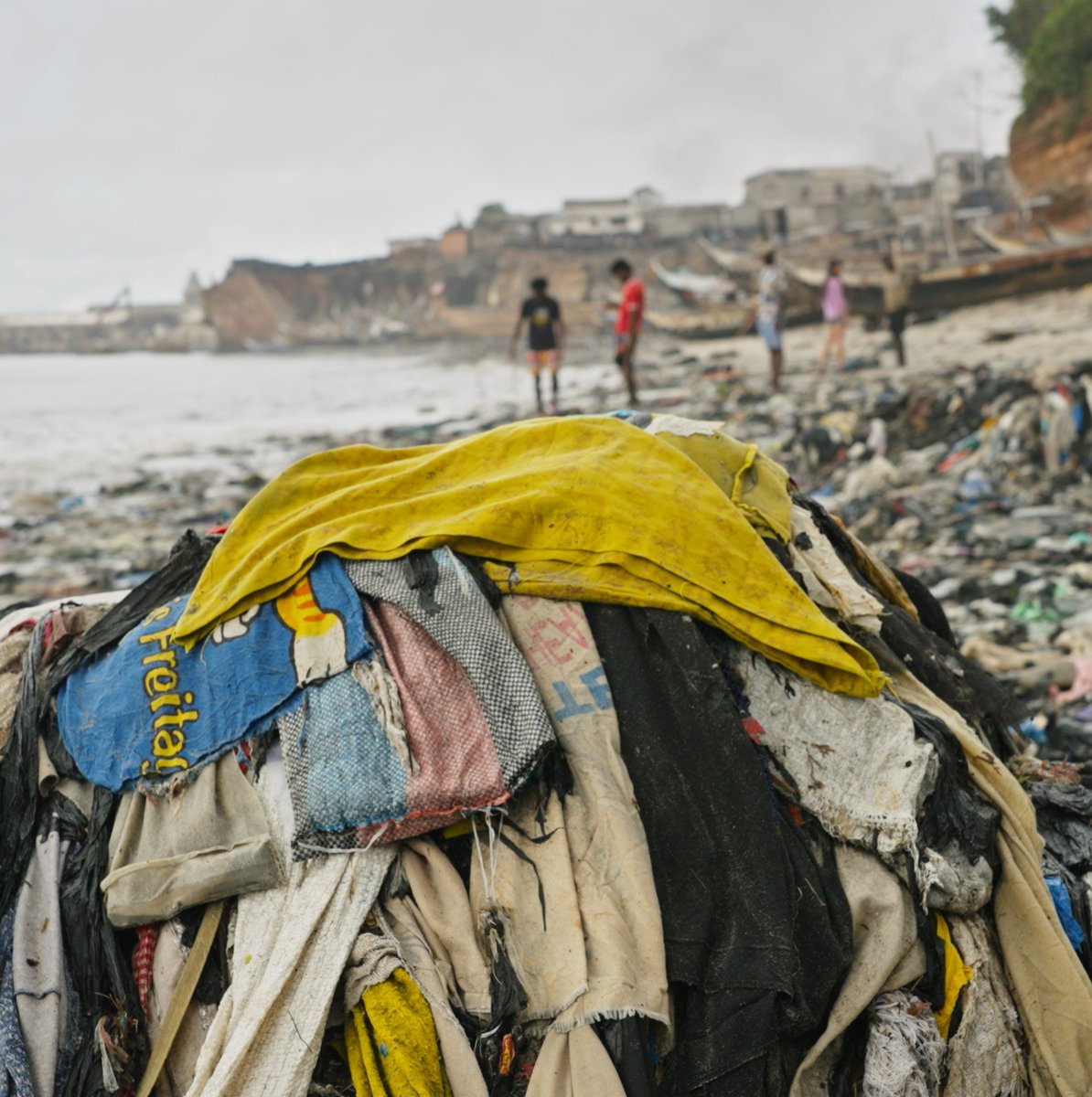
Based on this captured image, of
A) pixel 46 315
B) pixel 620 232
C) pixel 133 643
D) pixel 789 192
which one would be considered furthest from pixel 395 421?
pixel 46 315

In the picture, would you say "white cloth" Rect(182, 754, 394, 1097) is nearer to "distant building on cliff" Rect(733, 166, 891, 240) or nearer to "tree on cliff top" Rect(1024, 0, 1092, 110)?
"tree on cliff top" Rect(1024, 0, 1092, 110)

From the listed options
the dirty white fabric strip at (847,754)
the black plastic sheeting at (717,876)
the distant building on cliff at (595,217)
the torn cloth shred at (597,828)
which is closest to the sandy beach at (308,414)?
the torn cloth shred at (597,828)

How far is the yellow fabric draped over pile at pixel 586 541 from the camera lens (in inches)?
78.7

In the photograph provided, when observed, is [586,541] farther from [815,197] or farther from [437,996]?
[815,197]

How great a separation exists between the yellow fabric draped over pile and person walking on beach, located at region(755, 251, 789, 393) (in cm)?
992

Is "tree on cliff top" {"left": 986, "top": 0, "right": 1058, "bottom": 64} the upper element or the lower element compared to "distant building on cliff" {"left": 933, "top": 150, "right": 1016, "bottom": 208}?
upper

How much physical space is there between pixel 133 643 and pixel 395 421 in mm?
13549

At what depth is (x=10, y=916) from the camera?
1.82 metres

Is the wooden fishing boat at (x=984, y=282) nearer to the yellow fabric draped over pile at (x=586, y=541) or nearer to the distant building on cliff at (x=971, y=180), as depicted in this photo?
the yellow fabric draped over pile at (x=586, y=541)

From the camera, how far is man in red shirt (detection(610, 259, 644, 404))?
10.3 m

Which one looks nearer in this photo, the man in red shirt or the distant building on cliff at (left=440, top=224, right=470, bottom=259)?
the man in red shirt

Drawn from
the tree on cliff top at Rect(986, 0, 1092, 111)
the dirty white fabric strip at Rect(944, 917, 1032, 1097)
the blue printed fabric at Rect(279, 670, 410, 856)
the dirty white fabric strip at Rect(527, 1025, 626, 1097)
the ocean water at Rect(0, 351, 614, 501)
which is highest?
the tree on cliff top at Rect(986, 0, 1092, 111)

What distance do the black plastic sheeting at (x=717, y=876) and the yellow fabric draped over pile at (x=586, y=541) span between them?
9 centimetres

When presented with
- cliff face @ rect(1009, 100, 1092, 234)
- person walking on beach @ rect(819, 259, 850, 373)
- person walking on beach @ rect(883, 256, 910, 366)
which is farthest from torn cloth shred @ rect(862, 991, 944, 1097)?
cliff face @ rect(1009, 100, 1092, 234)
